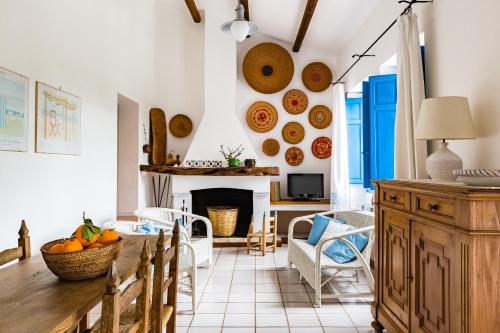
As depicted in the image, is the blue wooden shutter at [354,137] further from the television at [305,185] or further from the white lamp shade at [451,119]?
the white lamp shade at [451,119]

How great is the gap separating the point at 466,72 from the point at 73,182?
324cm

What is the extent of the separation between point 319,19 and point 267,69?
1480mm

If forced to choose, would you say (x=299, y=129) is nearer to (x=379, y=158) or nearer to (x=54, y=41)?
(x=379, y=158)

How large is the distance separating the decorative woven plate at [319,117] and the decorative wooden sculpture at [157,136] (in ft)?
8.20

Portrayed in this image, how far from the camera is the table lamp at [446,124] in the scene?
6.99 feet

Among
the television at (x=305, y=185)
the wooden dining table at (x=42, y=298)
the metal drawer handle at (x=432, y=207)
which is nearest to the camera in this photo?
the wooden dining table at (x=42, y=298)

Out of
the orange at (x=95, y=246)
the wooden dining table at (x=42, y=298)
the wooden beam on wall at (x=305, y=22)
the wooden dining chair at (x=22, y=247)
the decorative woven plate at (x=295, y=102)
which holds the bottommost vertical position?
the wooden dining table at (x=42, y=298)

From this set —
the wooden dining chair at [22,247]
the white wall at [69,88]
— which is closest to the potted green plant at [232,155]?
the white wall at [69,88]

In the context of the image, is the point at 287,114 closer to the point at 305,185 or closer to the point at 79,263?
the point at 305,185

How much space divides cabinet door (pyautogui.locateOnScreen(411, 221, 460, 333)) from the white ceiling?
3.25 meters

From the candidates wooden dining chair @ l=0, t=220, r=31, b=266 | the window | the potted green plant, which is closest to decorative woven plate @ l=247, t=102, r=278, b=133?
the potted green plant

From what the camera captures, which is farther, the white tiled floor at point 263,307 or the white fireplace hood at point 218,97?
Answer: the white fireplace hood at point 218,97

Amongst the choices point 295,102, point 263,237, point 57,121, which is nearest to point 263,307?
point 263,237

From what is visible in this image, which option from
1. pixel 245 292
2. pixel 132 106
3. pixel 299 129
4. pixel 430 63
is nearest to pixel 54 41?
pixel 132 106
